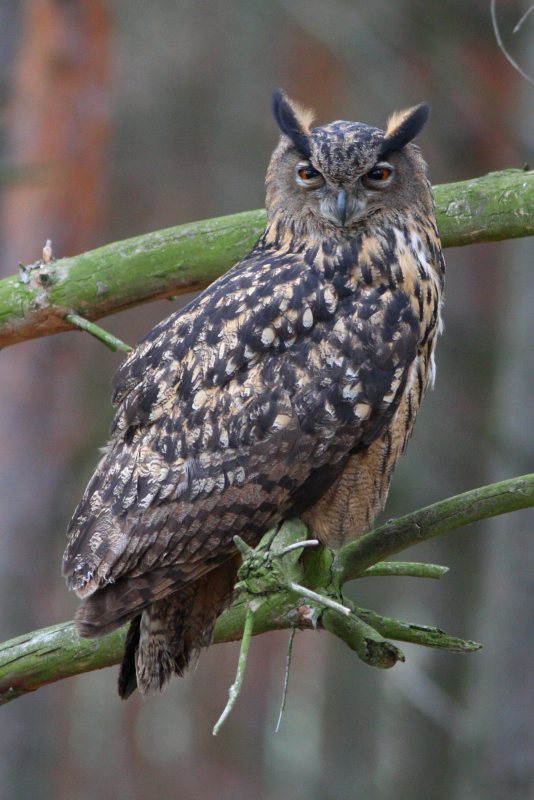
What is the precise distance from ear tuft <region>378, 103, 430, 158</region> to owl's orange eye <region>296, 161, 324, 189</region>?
7.5 inches

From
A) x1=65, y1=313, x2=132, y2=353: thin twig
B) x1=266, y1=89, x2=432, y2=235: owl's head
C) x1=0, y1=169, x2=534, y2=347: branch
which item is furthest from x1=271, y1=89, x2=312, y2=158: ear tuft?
x1=65, y1=313, x2=132, y2=353: thin twig

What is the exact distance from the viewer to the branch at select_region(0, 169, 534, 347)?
3.73 m

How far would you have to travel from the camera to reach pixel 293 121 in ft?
11.6

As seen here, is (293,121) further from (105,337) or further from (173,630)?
(173,630)

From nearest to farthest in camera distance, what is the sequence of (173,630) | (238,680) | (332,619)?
(238,680) → (332,619) → (173,630)

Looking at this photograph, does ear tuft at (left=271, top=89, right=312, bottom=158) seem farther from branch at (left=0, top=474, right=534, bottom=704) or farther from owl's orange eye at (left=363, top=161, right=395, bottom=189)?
branch at (left=0, top=474, right=534, bottom=704)

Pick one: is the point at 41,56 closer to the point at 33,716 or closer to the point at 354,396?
the point at 33,716

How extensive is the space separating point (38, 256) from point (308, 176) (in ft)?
13.7

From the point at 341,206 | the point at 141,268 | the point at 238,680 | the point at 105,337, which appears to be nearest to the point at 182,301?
the point at 141,268

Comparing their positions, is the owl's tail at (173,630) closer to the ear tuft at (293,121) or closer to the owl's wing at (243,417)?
the owl's wing at (243,417)

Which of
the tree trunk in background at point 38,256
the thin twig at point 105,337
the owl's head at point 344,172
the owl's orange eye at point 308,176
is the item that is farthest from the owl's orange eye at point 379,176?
the tree trunk in background at point 38,256

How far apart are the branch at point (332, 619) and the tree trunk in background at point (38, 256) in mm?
3683

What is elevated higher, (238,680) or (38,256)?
(38,256)

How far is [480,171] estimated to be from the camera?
8.04 meters
